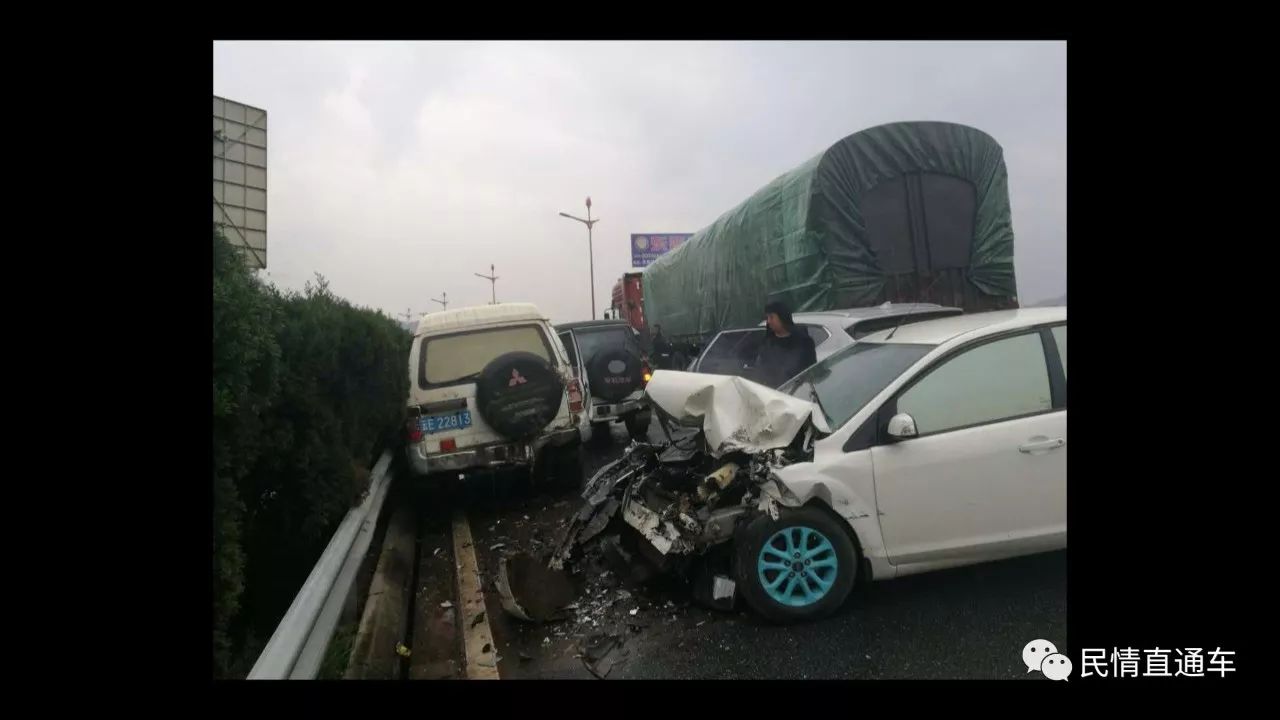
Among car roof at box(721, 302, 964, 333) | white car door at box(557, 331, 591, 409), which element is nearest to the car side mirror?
car roof at box(721, 302, 964, 333)

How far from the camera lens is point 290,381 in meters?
3.95

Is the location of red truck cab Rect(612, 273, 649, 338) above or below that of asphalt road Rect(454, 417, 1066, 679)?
above

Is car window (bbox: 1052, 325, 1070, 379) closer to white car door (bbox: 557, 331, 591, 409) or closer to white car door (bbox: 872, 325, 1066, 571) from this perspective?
white car door (bbox: 872, 325, 1066, 571)

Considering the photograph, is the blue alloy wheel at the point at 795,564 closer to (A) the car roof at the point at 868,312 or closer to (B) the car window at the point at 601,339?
(A) the car roof at the point at 868,312

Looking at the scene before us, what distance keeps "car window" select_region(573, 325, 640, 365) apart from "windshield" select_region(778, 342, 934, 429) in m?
4.35

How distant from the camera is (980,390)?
3.30m

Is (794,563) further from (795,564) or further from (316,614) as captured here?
(316,614)

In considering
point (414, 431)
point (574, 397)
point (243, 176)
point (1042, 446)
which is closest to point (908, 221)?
point (574, 397)

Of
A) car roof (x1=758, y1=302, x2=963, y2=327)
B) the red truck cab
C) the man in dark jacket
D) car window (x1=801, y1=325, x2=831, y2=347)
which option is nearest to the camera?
the man in dark jacket

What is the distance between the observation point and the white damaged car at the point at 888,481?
3158 mm

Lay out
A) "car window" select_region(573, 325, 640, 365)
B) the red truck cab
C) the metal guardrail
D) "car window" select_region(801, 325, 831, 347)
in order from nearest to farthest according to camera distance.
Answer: the metal guardrail < "car window" select_region(801, 325, 831, 347) < "car window" select_region(573, 325, 640, 365) < the red truck cab

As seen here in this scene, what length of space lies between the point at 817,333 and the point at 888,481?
2.61 m

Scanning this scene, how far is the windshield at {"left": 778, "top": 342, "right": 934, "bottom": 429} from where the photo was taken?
344 cm

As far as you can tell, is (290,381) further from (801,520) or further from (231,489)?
(801,520)
